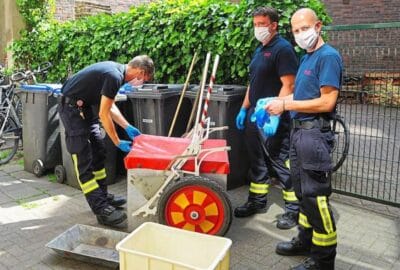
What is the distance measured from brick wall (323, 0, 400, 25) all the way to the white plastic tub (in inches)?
507

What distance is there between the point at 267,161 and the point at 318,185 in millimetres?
1494

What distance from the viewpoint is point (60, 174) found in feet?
17.0

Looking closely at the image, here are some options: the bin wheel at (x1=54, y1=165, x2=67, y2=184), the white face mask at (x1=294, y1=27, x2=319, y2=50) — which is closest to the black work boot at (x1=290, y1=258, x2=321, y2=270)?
the white face mask at (x1=294, y1=27, x2=319, y2=50)

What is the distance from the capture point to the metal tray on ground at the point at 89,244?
314cm

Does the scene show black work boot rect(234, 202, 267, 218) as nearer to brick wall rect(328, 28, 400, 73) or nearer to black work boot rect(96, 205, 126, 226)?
black work boot rect(96, 205, 126, 226)

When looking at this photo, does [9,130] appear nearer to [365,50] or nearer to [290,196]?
[290,196]

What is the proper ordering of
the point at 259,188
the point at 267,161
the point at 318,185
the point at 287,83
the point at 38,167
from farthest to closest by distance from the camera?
1. the point at 38,167
2. the point at 267,161
3. the point at 259,188
4. the point at 287,83
5. the point at 318,185

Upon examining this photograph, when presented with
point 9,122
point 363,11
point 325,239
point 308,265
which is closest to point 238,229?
point 308,265

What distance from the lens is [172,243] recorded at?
9.15ft

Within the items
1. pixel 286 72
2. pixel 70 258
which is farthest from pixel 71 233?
pixel 286 72

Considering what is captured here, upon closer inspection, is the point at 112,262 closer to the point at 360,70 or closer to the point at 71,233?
the point at 71,233

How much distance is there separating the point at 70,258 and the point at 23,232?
853 millimetres

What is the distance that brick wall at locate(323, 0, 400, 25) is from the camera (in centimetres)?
1320

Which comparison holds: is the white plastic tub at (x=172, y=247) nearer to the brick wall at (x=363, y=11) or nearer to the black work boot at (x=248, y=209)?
the black work boot at (x=248, y=209)
